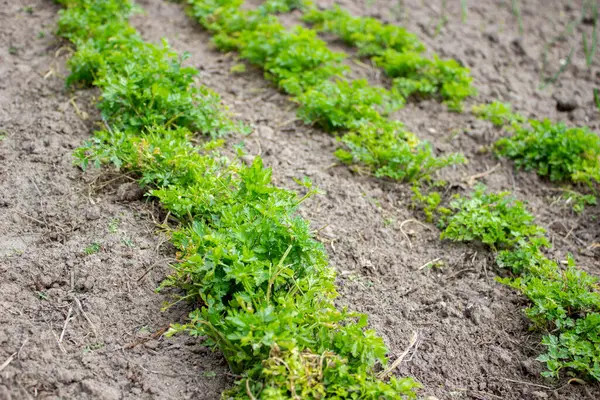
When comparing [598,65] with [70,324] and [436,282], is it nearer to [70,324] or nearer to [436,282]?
[436,282]

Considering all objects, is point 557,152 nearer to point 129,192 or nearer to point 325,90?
point 325,90

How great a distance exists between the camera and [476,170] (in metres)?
4.55

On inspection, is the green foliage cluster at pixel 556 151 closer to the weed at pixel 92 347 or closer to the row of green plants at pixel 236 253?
the row of green plants at pixel 236 253

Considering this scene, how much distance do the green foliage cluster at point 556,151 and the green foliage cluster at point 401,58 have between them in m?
0.63

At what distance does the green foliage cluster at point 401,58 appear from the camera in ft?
16.6

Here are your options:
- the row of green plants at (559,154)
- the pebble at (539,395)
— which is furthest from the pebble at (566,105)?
the pebble at (539,395)

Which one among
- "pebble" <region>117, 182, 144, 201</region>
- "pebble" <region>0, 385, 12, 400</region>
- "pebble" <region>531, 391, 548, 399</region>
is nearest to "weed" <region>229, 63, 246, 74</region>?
"pebble" <region>117, 182, 144, 201</region>

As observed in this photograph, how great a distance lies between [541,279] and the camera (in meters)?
3.51

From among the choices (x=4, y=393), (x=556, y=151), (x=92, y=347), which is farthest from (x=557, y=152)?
(x=4, y=393)

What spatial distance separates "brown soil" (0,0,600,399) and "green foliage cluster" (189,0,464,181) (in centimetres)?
14

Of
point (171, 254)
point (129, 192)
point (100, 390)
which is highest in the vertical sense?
point (129, 192)

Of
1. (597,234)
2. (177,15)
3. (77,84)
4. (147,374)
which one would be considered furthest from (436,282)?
(177,15)

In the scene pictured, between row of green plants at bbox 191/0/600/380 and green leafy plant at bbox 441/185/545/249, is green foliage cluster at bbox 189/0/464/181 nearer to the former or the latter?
row of green plants at bbox 191/0/600/380

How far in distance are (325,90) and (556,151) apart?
177cm
